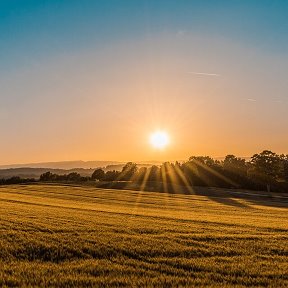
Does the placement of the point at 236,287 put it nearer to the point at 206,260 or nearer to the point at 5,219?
the point at 206,260

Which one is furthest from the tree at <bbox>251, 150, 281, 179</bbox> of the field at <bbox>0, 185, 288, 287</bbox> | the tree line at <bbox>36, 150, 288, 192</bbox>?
the field at <bbox>0, 185, 288, 287</bbox>

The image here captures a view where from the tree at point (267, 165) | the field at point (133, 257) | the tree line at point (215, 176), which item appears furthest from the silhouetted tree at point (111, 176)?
the field at point (133, 257)

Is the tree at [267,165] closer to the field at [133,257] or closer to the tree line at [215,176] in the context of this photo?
the tree line at [215,176]

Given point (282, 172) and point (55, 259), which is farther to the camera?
point (282, 172)

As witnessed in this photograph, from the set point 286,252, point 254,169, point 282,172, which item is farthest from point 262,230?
point 282,172

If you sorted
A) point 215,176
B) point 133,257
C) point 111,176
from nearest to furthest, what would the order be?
1. point 133,257
2. point 215,176
3. point 111,176

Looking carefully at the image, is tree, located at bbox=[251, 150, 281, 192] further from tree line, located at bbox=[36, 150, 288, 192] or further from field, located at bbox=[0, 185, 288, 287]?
field, located at bbox=[0, 185, 288, 287]

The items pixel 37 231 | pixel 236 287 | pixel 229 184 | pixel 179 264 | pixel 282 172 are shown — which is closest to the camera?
pixel 236 287

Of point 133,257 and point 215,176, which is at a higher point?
point 215,176

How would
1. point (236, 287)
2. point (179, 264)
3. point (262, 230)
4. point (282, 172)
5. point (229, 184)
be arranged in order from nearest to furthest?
point (236, 287) < point (179, 264) < point (262, 230) < point (229, 184) < point (282, 172)

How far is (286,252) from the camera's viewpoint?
56.6 ft

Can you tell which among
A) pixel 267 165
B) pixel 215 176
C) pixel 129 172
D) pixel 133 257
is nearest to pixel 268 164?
pixel 267 165

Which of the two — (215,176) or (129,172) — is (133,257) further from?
(129,172)

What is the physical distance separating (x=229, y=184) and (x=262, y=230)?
312 feet
